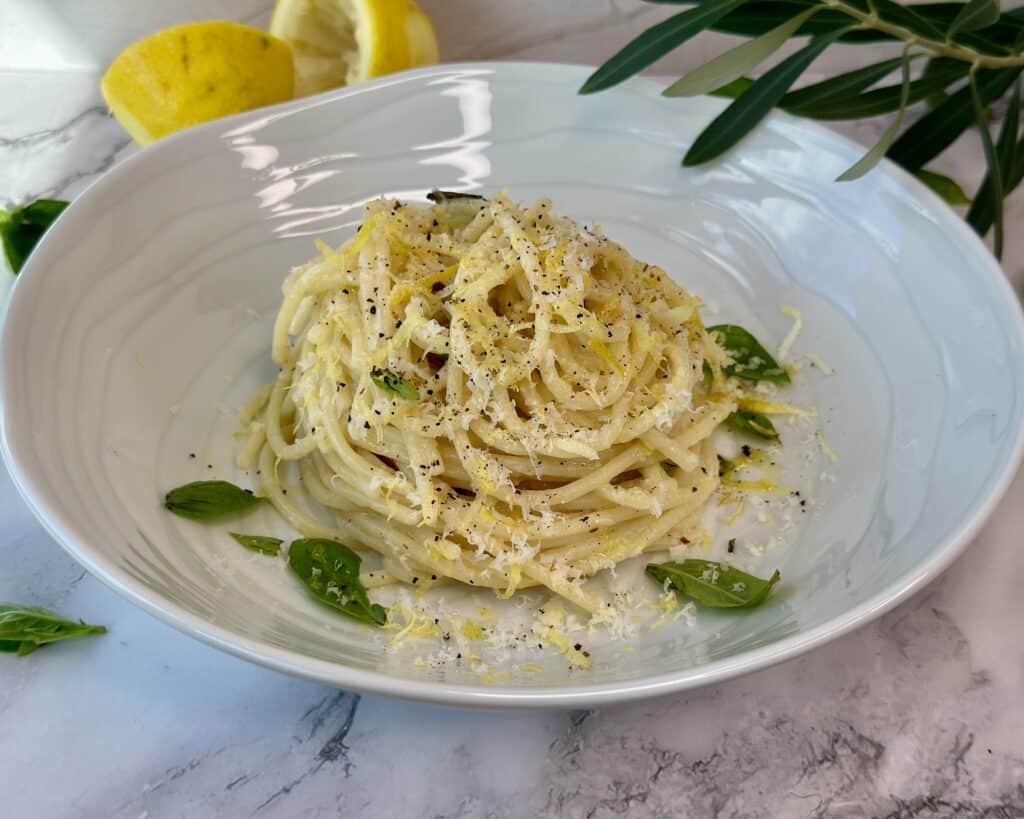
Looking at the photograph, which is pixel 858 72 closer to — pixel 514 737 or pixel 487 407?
pixel 487 407

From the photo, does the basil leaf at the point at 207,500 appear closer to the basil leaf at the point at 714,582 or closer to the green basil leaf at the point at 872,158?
the basil leaf at the point at 714,582

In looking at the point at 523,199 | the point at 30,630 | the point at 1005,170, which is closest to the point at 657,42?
the point at 523,199

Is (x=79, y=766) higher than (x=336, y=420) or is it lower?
lower

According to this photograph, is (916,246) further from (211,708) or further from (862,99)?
(211,708)

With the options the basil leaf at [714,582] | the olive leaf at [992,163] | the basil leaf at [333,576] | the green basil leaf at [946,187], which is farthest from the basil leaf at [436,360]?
the green basil leaf at [946,187]

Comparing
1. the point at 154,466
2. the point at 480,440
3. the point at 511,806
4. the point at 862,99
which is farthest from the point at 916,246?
the point at 154,466

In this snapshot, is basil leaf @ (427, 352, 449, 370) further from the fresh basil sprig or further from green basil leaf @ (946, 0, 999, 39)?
green basil leaf @ (946, 0, 999, 39)
